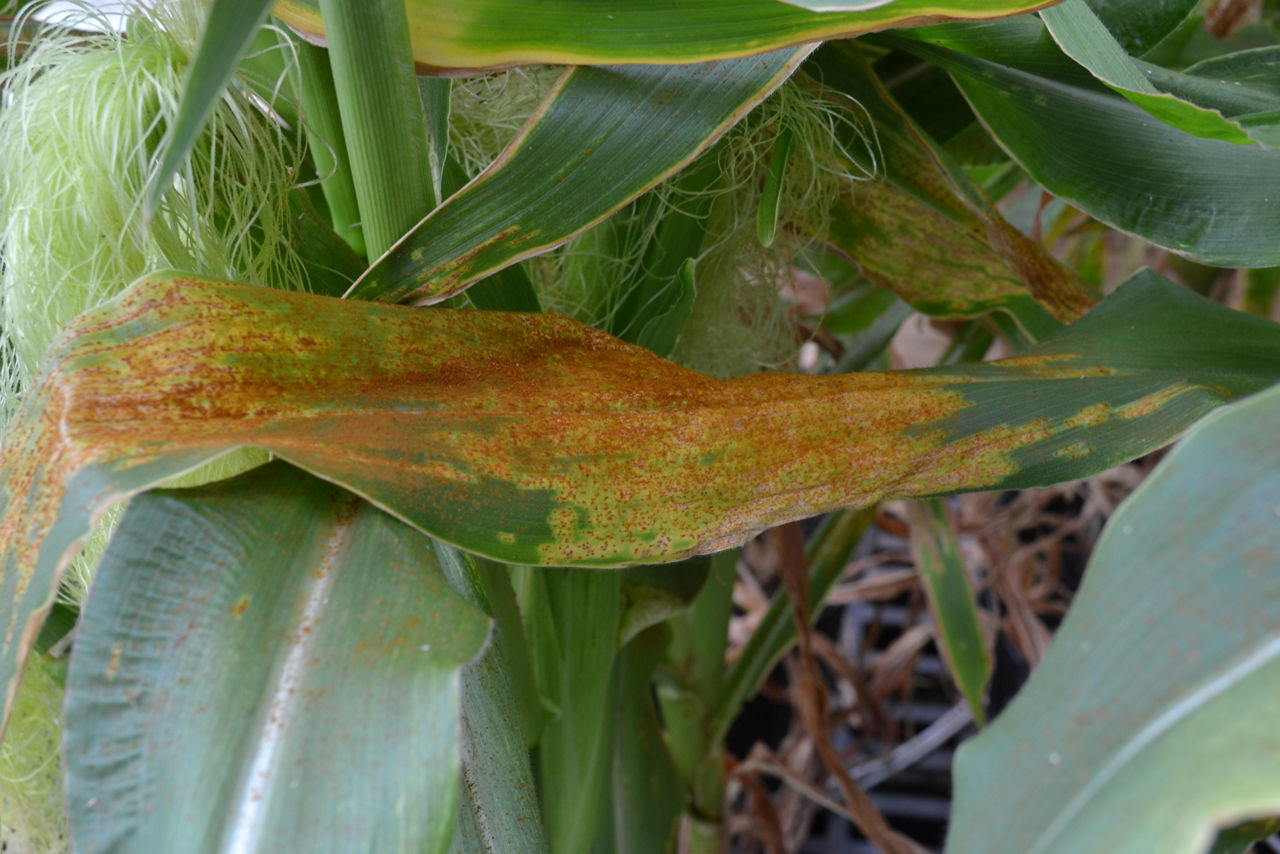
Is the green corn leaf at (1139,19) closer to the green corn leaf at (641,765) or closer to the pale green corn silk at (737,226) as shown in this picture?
the pale green corn silk at (737,226)

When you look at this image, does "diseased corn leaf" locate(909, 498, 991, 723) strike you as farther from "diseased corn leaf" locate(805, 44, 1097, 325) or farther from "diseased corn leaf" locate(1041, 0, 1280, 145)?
"diseased corn leaf" locate(1041, 0, 1280, 145)

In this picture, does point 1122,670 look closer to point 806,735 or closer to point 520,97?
point 520,97

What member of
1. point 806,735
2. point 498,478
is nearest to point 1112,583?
point 498,478

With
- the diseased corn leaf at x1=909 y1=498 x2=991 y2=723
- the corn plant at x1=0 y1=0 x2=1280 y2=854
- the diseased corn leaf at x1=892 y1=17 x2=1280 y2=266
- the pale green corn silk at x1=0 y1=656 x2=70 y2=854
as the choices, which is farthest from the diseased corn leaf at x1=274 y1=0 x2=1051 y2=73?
the diseased corn leaf at x1=909 y1=498 x2=991 y2=723

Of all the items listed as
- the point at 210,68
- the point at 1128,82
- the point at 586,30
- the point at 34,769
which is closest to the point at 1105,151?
the point at 1128,82

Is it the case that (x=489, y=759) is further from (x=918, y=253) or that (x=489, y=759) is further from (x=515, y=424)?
(x=918, y=253)

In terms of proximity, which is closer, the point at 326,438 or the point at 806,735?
the point at 326,438
